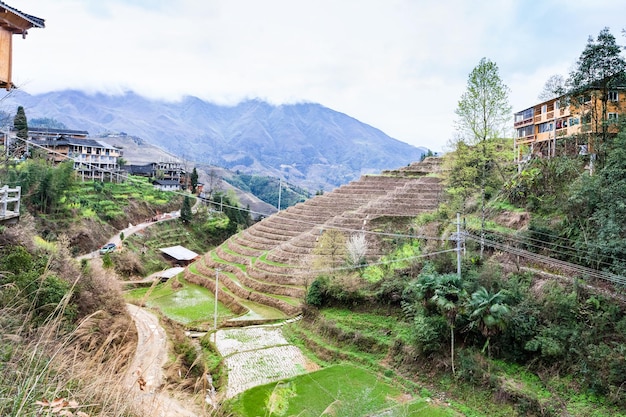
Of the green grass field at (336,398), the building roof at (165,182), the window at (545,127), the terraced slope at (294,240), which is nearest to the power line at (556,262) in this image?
the green grass field at (336,398)

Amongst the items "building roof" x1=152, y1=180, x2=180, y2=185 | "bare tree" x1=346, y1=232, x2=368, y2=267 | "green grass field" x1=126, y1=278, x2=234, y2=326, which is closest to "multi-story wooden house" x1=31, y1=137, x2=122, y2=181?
"building roof" x1=152, y1=180, x2=180, y2=185

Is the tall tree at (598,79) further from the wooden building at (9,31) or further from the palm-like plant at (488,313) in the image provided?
the wooden building at (9,31)

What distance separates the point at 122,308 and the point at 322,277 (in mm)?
8634

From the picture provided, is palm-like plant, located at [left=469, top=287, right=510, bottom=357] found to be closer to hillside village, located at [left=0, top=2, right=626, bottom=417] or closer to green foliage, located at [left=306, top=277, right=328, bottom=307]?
hillside village, located at [left=0, top=2, right=626, bottom=417]

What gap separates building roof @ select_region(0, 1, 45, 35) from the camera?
27.2 feet

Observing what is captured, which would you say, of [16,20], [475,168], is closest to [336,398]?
[16,20]

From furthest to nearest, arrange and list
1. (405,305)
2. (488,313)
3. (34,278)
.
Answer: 1. (405,305)
2. (488,313)
3. (34,278)

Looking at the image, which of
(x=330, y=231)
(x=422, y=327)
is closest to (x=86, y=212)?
(x=330, y=231)

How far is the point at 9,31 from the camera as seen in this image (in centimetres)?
895

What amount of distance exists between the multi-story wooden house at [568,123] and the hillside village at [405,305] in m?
0.10

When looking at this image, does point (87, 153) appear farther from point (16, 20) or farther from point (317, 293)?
point (16, 20)

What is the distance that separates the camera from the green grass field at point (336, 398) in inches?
422

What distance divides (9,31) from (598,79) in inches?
754

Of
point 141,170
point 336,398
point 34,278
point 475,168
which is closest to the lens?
point 34,278
